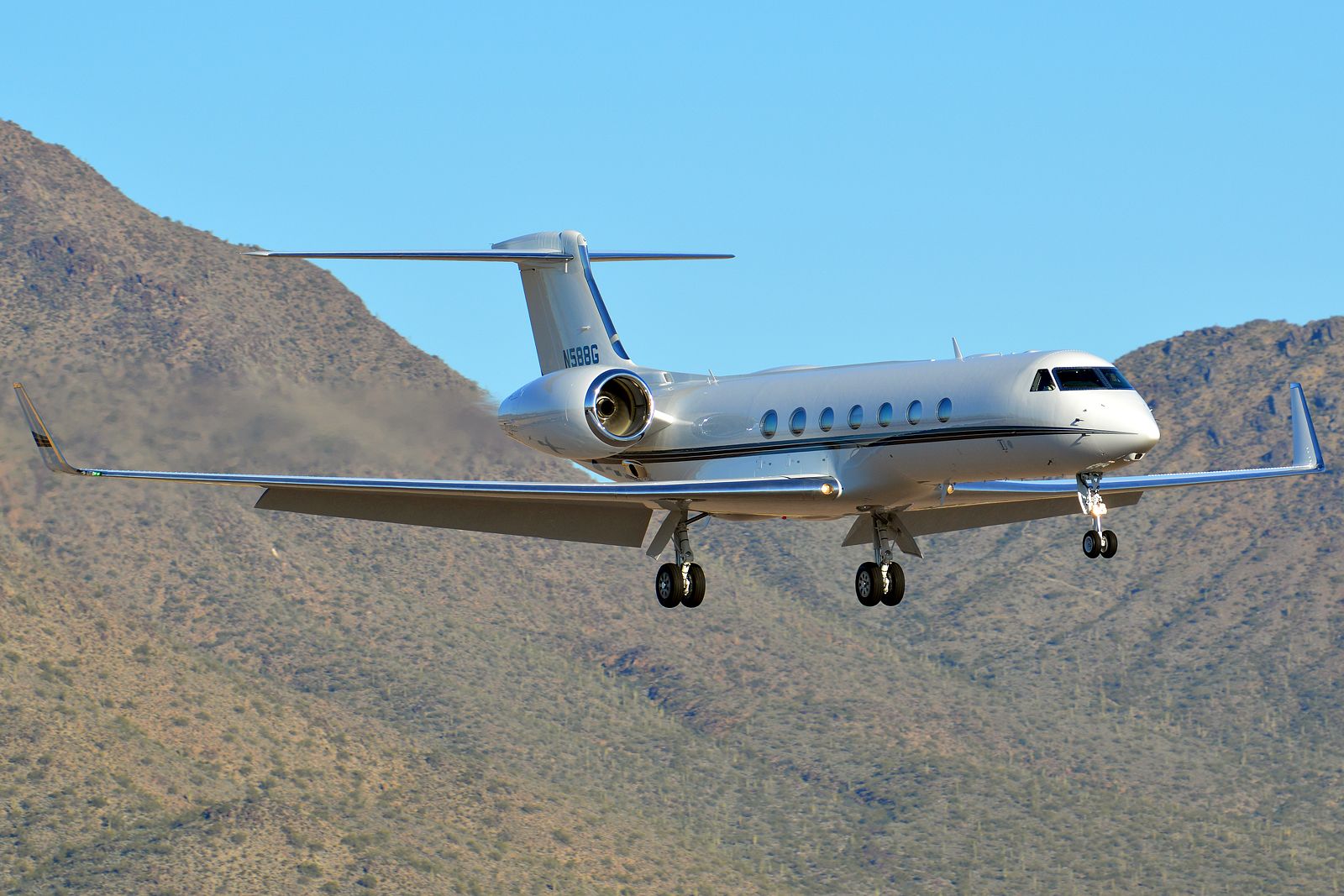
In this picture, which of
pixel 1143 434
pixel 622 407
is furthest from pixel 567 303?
pixel 1143 434

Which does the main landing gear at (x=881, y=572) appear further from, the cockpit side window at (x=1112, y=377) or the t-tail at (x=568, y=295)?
the t-tail at (x=568, y=295)

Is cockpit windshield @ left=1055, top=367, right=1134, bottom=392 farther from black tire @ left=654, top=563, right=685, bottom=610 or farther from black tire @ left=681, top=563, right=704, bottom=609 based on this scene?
black tire @ left=654, top=563, right=685, bottom=610

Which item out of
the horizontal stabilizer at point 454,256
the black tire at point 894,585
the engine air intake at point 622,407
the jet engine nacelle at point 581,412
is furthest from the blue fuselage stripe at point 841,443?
the horizontal stabilizer at point 454,256

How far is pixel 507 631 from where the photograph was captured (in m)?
154

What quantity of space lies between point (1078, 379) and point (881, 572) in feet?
18.3

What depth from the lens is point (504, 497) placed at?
105 feet

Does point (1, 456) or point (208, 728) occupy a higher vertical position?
point (1, 456)

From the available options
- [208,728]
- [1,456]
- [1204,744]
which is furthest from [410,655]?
[1204,744]

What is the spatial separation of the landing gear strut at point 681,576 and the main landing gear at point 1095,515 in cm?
648

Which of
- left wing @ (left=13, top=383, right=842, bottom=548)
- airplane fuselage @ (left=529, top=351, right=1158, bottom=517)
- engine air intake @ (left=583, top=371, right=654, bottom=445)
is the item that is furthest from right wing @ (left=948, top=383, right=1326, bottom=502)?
engine air intake @ (left=583, top=371, right=654, bottom=445)

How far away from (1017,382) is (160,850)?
90.5 m

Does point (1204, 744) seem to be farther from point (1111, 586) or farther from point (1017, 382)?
point (1017, 382)

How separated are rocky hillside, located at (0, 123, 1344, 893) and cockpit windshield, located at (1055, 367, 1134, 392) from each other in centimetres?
6271

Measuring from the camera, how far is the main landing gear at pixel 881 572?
3247 cm
